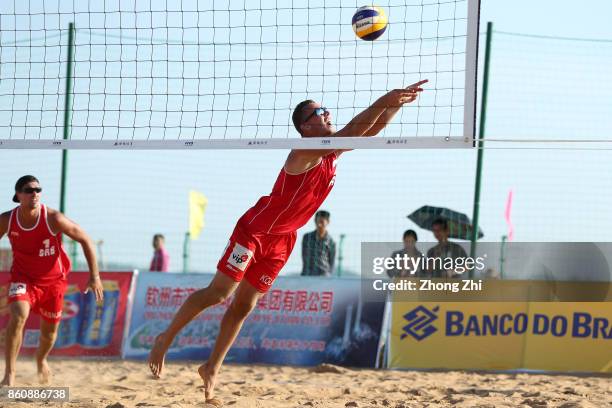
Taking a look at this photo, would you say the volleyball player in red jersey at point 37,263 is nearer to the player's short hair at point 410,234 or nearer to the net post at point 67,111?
the net post at point 67,111

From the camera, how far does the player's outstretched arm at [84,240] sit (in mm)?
7254

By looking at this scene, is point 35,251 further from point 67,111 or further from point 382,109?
point 382,109

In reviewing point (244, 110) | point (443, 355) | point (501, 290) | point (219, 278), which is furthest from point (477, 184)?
point (219, 278)

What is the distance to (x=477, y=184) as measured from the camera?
991 centimetres

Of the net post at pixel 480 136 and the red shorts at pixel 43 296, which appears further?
the net post at pixel 480 136

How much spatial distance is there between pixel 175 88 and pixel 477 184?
4.36 meters

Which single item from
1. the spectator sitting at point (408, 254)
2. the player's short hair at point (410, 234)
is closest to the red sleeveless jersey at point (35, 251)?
the spectator sitting at point (408, 254)

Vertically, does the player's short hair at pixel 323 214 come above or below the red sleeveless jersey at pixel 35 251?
above

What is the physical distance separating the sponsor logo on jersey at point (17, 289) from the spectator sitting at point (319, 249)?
12.0ft

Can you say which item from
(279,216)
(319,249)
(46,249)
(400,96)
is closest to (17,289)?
(46,249)

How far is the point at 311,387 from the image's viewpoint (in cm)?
769

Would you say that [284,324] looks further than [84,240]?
Yes

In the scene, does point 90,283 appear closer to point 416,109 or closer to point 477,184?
point 416,109

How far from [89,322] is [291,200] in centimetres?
546
